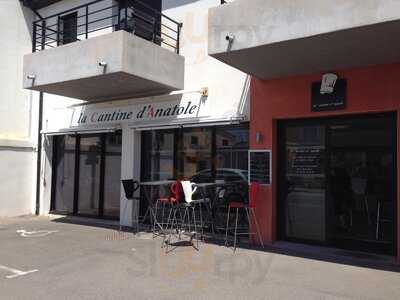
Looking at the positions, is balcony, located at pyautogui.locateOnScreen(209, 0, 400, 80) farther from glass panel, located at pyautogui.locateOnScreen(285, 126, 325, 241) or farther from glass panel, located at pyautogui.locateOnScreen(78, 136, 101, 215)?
glass panel, located at pyautogui.locateOnScreen(78, 136, 101, 215)

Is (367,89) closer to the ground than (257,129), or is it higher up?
higher up

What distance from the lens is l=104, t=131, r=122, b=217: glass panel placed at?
11359mm

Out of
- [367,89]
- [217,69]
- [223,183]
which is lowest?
[223,183]

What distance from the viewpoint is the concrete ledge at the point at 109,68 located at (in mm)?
8734

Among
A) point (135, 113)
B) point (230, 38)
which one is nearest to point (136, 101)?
point (135, 113)

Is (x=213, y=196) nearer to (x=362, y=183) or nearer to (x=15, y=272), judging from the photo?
(x=362, y=183)

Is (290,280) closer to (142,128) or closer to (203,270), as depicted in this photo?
(203,270)

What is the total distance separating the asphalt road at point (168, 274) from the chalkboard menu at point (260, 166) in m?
1.47

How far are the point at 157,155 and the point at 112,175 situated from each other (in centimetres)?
170

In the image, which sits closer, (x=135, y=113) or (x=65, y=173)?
(x=135, y=113)

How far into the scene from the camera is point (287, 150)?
8562 millimetres

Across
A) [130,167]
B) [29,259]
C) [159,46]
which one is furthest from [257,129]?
[29,259]

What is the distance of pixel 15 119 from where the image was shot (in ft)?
41.7

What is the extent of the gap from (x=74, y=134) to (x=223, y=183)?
5.38m
